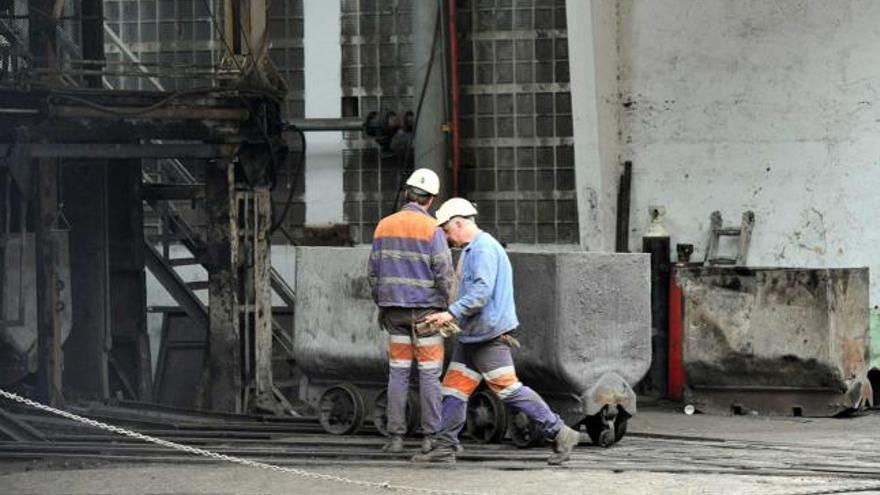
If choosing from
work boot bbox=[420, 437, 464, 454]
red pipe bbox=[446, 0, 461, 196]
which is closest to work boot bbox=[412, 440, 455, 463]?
work boot bbox=[420, 437, 464, 454]

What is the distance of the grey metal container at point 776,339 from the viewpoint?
16.4 metres

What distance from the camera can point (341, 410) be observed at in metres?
14.2

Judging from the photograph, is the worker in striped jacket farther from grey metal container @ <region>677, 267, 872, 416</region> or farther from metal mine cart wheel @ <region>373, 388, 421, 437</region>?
grey metal container @ <region>677, 267, 872, 416</region>

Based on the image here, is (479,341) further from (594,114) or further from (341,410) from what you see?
(594,114)

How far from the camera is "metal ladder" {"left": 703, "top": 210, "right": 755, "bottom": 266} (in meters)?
19.5

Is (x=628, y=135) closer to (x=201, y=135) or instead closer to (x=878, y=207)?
(x=878, y=207)

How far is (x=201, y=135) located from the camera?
16500 millimetres

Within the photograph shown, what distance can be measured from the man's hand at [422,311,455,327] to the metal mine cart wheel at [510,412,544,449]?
1.17m

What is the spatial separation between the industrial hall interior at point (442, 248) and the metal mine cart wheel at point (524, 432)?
3cm

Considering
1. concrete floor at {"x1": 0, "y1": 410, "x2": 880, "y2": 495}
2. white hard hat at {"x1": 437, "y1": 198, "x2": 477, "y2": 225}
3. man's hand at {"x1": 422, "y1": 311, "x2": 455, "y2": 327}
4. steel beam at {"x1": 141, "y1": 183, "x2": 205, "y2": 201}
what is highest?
steel beam at {"x1": 141, "y1": 183, "x2": 205, "y2": 201}

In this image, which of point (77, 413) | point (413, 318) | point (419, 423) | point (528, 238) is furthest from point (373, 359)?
point (528, 238)

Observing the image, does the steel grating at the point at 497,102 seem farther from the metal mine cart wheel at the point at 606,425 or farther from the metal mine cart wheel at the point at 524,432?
the metal mine cart wheel at the point at 524,432

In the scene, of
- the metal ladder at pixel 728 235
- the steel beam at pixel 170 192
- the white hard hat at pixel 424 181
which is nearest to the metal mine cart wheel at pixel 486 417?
the white hard hat at pixel 424 181

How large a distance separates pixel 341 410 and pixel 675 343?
5.77m
